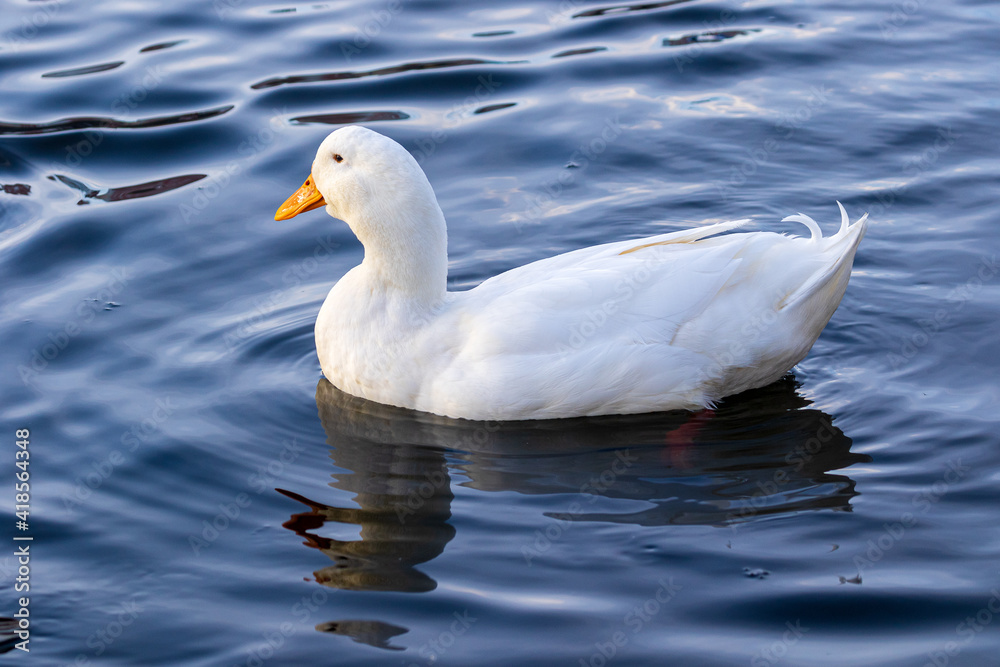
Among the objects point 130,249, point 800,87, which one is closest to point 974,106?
point 800,87

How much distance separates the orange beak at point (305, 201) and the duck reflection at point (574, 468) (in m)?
1.00

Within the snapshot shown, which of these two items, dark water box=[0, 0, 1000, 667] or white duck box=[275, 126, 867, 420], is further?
white duck box=[275, 126, 867, 420]

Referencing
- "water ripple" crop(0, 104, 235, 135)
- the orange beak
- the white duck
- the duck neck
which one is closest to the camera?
the white duck

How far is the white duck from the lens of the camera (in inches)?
206

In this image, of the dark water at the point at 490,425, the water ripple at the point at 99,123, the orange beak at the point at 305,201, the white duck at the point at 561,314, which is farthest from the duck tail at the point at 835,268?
the water ripple at the point at 99,123

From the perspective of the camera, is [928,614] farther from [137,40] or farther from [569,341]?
[137,40]

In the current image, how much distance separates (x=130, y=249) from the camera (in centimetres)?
722

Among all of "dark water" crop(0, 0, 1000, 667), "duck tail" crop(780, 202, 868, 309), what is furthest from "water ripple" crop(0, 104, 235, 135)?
"duck tail" crop(780, 202, 868, 309)

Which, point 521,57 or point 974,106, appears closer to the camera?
point 974,106

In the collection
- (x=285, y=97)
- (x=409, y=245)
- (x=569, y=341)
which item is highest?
(x=285, y=97)

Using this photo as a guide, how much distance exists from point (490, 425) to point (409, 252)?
938 millimetres

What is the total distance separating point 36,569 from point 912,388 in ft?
13.7

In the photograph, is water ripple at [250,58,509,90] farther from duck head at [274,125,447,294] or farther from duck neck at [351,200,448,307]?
duck neck at [351,200,448,307]

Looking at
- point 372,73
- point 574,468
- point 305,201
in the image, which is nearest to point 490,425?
point 574,468
